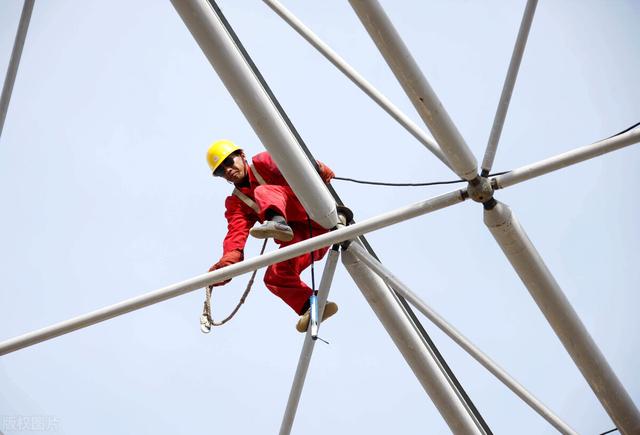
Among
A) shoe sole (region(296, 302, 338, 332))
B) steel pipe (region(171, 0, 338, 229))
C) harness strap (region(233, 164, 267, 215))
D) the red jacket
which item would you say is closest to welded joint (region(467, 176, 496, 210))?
steel pipe (region(171, 0, 338, 229))

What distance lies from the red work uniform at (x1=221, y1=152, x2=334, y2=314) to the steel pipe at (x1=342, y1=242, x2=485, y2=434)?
41.3 inches

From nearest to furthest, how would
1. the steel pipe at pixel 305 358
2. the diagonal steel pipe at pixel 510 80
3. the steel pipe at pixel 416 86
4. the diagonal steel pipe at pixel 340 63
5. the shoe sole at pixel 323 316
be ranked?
1. the steel pipe at pixel 416 86
2. the diagonal steel pipe at pixel 510 80
3. the steel pipe at pixel 305 358
4. the diagonal steel pipe at pixel 340 63
5. the shoe sole at pixel 323 316

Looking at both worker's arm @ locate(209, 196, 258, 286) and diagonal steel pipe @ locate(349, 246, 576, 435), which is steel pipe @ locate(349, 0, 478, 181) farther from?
worker's arm @ locate(209, 196, 258, 286)

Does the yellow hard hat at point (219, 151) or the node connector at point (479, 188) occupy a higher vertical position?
the yellow hard hat at point (219, 151)

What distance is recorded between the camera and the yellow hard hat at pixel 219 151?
12.7 meters

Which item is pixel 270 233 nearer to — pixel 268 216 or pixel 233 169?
pixel 268 216

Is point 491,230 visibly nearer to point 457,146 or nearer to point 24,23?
point 457,146

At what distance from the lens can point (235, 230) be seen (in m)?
12.0

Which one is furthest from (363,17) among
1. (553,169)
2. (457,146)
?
(553,169)

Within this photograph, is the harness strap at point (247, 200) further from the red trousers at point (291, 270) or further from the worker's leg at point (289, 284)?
the worker's leg at point (289, 284)

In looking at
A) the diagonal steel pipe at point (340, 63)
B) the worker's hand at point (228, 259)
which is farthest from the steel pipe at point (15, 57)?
the worker's hand at point (228, 259)

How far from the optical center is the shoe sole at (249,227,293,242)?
34.8 feet

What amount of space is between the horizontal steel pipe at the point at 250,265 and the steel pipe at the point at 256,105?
748 mm

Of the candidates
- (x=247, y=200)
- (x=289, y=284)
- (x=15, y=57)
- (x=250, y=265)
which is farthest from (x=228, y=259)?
(x=15, y=57)
